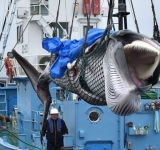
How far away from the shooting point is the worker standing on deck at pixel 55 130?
487 inches

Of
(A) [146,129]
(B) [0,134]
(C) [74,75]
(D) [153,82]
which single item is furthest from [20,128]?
(D) [153,82]

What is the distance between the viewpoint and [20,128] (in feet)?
59.8

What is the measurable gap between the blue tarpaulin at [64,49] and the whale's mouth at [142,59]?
37.0 inches

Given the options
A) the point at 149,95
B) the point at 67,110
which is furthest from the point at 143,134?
the point at 67,110

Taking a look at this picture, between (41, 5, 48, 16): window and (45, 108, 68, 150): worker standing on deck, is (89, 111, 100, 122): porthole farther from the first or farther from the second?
(41, 5, 48, 16): window

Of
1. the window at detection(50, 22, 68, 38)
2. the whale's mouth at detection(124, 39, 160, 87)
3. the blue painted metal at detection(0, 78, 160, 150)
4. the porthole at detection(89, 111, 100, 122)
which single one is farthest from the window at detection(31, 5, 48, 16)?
the whale's mouth at detection(124, 39, 160, 87)

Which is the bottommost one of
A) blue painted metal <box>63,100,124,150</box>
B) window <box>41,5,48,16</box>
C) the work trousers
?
the work trousers

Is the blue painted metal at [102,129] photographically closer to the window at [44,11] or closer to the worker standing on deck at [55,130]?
the worker standing on deck at [55,130]

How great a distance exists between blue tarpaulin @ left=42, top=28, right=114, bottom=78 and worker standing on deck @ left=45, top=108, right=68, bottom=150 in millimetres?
5057

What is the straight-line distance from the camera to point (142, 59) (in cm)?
511

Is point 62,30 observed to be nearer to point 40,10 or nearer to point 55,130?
point 40,10

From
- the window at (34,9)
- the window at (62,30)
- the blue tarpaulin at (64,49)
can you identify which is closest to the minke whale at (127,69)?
the blue tarpaulin at (64,49)

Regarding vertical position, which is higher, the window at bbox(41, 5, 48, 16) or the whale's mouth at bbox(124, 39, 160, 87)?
the window at bbox(41, 5, 48, 16)

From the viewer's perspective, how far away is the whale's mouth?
495 cm
